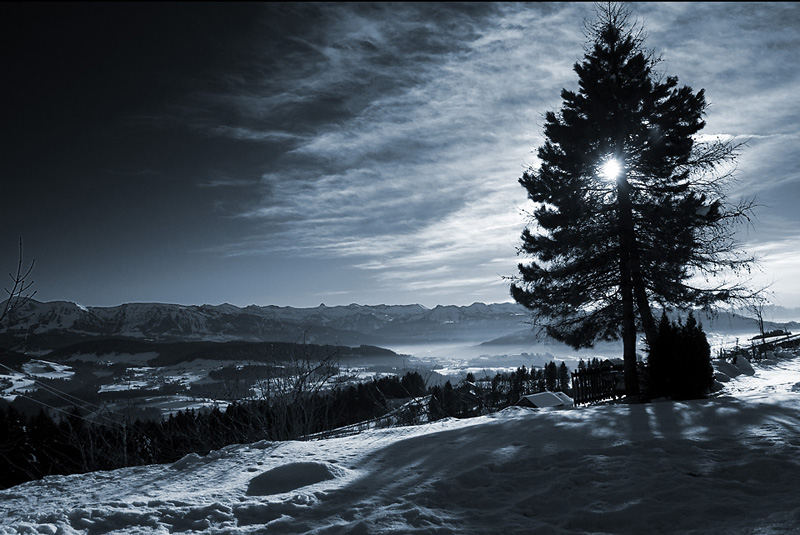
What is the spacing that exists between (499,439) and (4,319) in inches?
246

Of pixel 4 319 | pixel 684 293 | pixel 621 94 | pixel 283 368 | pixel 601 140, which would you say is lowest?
pixel 283 368

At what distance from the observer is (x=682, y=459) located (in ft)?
15.3

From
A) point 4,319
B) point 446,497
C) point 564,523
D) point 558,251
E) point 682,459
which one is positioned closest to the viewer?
point 564,523

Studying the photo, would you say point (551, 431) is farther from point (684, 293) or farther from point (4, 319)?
point (684, 293)

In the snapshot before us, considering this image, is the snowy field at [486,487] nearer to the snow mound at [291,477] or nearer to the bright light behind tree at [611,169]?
the snow mound at [291,477]

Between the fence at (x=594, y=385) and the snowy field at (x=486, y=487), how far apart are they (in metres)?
10.2

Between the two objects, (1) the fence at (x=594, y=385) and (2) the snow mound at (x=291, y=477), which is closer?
(2) the snow mound at (x=291, y=477)

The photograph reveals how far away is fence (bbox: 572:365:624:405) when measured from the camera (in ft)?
54.8

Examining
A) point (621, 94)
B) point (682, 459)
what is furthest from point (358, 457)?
point (621, 94)

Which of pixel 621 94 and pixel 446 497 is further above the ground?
pixel 621 94

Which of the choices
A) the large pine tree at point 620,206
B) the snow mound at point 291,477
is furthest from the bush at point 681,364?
the snow mound at point 291,477

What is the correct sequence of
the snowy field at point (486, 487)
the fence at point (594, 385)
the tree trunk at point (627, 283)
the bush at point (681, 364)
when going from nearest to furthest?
the snowy field at point (486, 487) → the bush at point (681, 364) → the tree trunk at point (627, 283) → the fence at point (594, 385)

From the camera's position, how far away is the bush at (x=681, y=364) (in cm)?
1062

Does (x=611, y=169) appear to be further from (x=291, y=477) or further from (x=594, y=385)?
(x=291, y=477)
